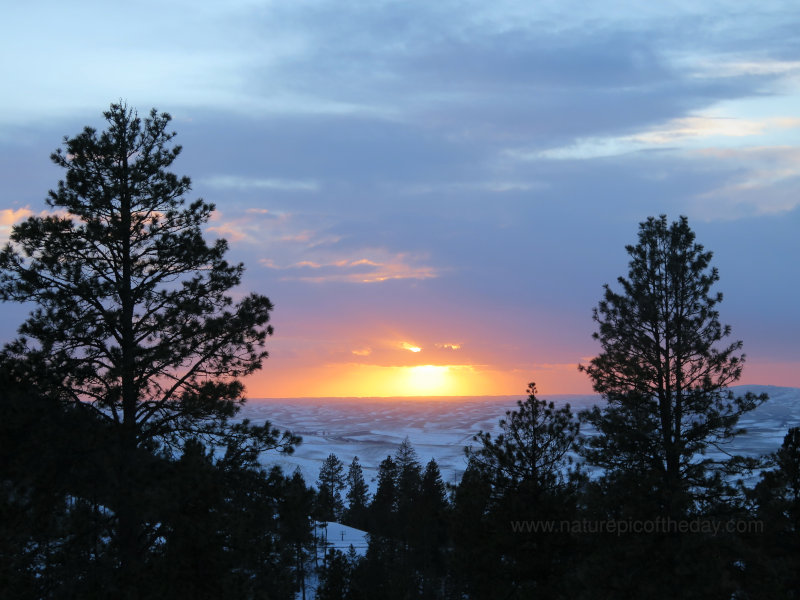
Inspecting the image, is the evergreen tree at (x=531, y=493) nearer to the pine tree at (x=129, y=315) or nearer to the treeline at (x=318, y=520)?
the treeline at (x=318, y=520)

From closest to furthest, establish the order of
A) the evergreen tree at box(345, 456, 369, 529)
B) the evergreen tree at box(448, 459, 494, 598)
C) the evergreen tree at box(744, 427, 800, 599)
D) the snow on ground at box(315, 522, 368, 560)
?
the evergreen tree at box(744, 427, 800, 599)
the evergreen tree at box(448, 459, 494, 598)
the snow on ground at box(315, 522, 368, 560)
the evergreen tree at box(345, 456, 369, 529)

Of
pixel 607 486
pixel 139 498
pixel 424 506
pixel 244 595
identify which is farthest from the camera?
pixel 424 506

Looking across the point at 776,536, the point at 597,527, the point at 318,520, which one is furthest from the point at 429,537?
the point at 318,520

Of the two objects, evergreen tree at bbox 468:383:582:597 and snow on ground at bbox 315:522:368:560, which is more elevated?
evergreen tree at bbox 468:383:582:597

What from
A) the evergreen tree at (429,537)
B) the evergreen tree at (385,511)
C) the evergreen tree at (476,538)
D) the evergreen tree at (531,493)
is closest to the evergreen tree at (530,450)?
the evergreen tree at (531,493)

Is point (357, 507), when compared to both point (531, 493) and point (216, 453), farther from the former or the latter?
point (216, 453)

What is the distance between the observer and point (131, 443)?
12.8 metres

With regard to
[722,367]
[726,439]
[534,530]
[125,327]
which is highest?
[125,327]

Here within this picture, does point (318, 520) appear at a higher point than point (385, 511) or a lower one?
higher

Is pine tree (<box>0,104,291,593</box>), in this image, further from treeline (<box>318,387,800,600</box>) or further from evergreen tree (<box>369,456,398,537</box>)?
evergreen tree (<box>369,456,398,537</box>)

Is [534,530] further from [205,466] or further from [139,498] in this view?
[139,498]

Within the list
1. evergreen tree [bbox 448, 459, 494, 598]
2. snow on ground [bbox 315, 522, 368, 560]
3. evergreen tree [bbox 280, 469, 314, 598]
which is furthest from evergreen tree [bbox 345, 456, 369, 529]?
evergreen tree [bbox 280, 469, 314, 598]

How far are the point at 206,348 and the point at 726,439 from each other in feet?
43.4

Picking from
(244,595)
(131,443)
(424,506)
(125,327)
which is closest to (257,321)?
(125,327)
